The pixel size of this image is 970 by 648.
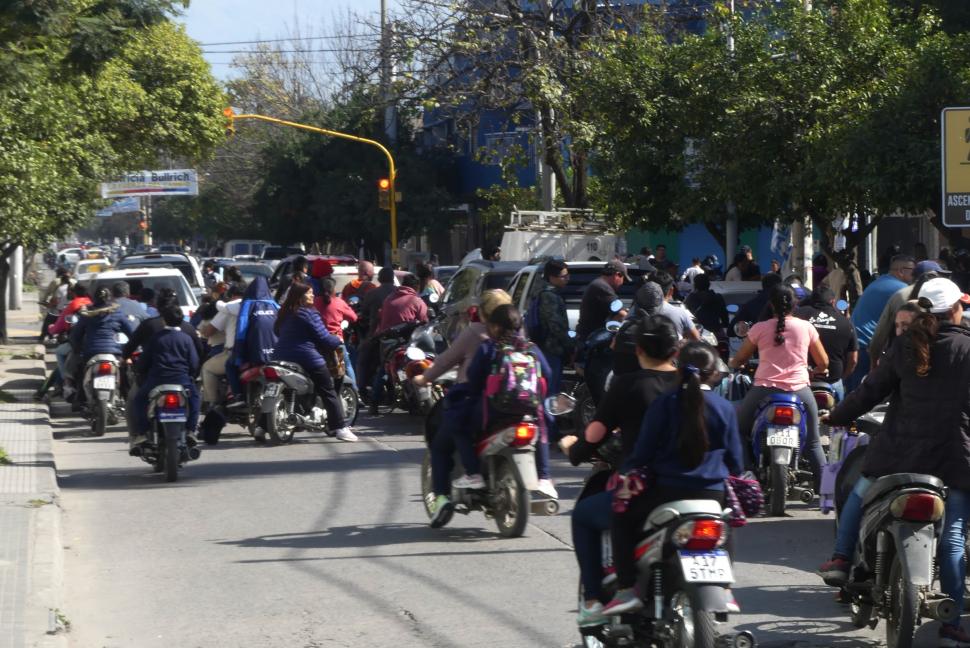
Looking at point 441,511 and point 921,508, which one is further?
point 441,511

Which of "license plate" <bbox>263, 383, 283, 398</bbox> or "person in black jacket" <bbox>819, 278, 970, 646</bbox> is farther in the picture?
"license plate" <bbox>263, 383, 283, 398</bbox>

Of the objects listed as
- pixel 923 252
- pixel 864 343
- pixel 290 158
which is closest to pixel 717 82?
pixel 923 252

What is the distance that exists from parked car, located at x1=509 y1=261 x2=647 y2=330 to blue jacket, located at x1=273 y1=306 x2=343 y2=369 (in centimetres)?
236

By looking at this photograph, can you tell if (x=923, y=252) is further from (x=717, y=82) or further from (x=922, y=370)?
(x=922, y=370)

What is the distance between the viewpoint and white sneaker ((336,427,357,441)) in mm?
15250

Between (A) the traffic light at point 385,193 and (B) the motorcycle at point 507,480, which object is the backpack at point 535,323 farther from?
(A) the traffic light at point 385,193

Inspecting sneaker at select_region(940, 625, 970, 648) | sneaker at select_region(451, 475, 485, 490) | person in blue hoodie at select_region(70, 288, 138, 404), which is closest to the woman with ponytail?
sneaker at select_region(940, 625, 970, 648)

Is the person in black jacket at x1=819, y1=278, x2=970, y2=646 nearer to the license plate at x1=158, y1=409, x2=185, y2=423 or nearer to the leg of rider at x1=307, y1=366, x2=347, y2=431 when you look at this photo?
the license plate at x1=158, y1=409, x2=185, y2=423

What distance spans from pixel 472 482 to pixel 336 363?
254 inches

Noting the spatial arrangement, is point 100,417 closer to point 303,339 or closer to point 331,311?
point 331,311

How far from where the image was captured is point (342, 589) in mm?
8445

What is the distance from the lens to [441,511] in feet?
32.4

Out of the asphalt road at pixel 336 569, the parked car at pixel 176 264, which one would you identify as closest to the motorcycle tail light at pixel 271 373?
the asphalt road at pixel 336 569

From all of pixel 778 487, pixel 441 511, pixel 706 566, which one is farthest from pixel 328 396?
pixel 706 566
